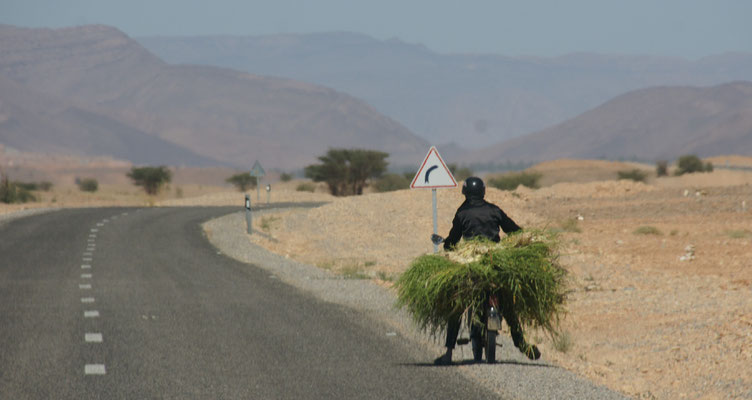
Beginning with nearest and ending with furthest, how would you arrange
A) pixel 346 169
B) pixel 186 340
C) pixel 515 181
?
pixel 186 340
pixel 346 169
pixel 515 181

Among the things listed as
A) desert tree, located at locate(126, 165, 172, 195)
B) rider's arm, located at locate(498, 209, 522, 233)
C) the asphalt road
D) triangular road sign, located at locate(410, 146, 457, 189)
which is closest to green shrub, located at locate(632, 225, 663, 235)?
the asphalt road

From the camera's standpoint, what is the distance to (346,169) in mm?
76250

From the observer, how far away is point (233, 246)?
24906 millimetres

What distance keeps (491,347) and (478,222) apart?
1.14 metres

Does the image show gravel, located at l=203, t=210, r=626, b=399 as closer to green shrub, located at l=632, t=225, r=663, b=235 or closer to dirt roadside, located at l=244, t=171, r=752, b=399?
dirt roadside, located at l=244, t=171, r=752, b=399

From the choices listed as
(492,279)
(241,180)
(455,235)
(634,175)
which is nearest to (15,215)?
(455,235)

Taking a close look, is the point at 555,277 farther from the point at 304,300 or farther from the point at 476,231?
the point at 304,300

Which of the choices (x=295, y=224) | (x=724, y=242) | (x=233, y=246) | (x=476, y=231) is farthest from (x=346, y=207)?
(x=476, y=231)

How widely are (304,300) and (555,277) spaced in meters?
6.13

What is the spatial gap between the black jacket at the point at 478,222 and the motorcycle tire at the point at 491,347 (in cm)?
86

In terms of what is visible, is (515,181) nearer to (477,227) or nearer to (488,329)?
(477,227)

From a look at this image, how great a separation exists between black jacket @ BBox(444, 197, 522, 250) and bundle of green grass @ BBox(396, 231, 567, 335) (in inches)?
5.2

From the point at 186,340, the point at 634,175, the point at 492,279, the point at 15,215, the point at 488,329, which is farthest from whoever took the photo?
the point at 634,175

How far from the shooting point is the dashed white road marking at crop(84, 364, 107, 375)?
9.09 metres
